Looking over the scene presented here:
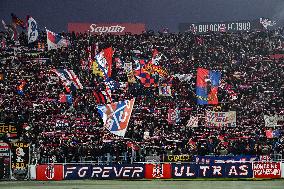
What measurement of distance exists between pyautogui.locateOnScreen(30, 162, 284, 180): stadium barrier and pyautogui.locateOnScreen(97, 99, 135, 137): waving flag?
219 inches

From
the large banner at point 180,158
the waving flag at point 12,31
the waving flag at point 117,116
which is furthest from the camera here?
the waving flag at point 12,31

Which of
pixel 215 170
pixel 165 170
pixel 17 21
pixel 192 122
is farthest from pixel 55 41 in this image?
pixel 215 170

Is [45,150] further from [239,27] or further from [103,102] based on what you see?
[239,27]

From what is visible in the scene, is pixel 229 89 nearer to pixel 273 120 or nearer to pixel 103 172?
pixel 273 120

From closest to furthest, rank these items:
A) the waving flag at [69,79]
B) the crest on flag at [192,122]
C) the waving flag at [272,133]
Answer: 1. the waving flag at [272,133]
2. the crest on flag at [192,122]
3. the waving flag at [69,79]

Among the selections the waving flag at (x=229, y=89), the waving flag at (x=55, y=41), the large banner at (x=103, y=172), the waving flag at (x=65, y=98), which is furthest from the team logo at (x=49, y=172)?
the waving flag at (x=229, y=89)

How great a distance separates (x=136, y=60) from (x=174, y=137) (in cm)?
1037

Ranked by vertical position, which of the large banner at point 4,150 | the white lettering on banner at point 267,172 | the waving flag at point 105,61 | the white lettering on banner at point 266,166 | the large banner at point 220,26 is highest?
the large banner at point 220,26

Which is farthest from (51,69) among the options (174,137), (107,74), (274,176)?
(274,176)

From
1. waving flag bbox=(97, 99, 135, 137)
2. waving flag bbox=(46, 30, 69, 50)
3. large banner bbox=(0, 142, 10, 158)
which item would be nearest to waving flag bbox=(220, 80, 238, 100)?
waving flag bbox=(97, 99, 135, 137)

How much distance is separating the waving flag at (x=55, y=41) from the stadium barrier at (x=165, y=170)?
64.4ft

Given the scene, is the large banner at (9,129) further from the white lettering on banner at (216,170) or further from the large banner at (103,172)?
the white lettering on banner at (216,170)

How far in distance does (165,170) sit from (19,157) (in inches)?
331

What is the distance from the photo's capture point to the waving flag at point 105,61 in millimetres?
44906
